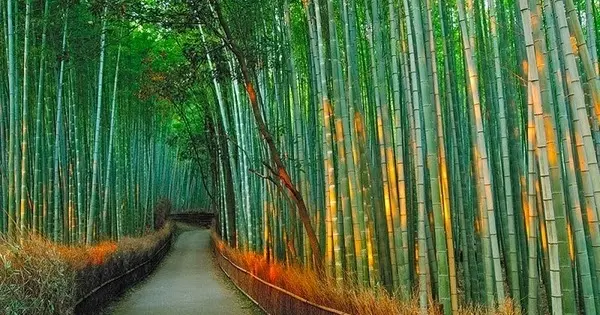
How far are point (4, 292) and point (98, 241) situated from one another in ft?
20.6

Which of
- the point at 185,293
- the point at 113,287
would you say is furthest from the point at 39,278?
the point at 185,293

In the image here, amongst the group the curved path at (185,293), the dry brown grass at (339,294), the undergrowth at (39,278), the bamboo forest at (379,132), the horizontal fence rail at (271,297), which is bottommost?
the curved path at (185,293)

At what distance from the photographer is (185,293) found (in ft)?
27.2

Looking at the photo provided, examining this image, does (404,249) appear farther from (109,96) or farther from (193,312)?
(109,96)

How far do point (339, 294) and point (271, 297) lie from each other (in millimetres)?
1919

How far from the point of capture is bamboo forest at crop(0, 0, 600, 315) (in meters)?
2.96

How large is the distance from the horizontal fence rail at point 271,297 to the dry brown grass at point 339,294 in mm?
48

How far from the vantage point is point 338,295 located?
4254 millimetres

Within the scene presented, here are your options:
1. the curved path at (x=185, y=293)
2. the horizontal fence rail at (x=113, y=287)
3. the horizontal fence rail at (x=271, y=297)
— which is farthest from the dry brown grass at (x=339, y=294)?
the horizontal fence rail at (x=113, y=287)

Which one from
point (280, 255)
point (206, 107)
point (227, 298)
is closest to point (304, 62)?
point (280, 255)

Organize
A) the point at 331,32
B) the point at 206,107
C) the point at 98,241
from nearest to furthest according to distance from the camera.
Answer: the point at 331,32, the point at 98,241, the point at 206,107

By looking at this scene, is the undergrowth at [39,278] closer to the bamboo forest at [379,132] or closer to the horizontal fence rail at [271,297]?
the bamboo forest at [379,132]

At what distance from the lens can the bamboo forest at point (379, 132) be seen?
2.96 metres

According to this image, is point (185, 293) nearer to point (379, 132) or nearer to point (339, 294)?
point (339, 294)
